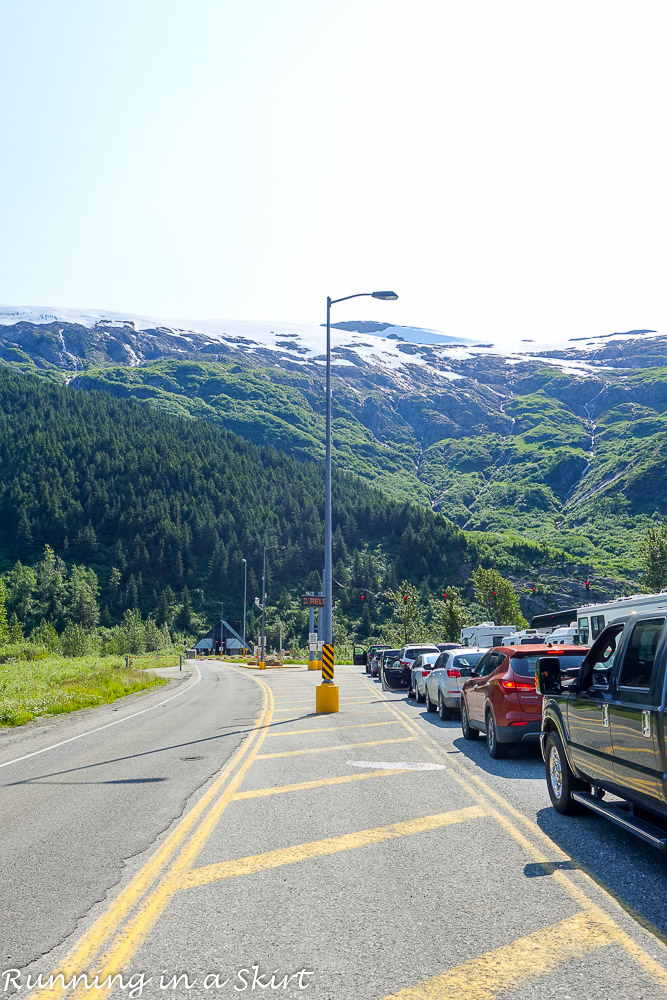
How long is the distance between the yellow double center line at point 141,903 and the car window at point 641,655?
4023 mm

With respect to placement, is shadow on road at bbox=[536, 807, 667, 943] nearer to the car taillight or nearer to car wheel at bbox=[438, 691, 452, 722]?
the car taillight

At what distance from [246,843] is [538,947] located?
3260mm

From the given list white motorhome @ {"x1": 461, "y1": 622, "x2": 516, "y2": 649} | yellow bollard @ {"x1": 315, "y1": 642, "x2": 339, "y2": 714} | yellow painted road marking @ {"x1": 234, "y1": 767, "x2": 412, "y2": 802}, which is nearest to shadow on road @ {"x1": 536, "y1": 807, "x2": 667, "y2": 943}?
yellow painted road marking @ {"x1": 234, "y1": 767, "x2": 412, "y2": 802}

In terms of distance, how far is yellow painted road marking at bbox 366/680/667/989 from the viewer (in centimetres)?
439

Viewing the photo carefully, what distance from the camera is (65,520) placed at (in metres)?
139

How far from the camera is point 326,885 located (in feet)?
18.9

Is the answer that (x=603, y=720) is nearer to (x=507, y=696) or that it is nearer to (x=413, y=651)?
(x=507, y=696)

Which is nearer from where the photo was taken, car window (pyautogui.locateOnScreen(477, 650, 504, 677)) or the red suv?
the red suv

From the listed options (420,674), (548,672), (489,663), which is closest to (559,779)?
(548,672)

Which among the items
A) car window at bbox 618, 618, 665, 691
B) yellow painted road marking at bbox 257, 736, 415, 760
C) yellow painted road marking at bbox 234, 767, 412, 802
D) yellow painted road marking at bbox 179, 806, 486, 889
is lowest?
yellow painted road marking at bbox 257, 736, 415, 760

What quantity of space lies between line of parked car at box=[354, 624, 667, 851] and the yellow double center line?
12.0ft

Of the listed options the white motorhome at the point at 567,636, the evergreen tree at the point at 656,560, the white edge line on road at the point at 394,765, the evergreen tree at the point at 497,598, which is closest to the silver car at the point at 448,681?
the white edge line on road at the point at 394,765

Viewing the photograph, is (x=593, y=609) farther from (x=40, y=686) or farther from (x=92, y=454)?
(x=92, y=454)

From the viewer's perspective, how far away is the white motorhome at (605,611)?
63.5 ft
